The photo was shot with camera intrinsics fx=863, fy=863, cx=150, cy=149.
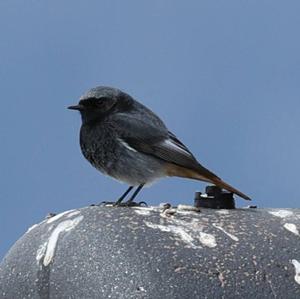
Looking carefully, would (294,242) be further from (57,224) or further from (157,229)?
(57,224)

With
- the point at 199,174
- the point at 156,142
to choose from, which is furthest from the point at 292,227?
the point at 156,142

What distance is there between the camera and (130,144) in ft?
23.1

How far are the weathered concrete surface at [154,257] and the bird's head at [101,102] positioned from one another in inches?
79.8

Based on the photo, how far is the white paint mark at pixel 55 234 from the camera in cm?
510

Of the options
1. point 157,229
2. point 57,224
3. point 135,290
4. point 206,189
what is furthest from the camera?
point 206,189

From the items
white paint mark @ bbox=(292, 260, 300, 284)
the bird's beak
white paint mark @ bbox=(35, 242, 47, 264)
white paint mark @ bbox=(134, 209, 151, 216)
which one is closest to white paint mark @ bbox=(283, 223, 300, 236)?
white paint mark @ bbox=(292, 260, 300, 284)

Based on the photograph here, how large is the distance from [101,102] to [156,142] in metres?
0.68

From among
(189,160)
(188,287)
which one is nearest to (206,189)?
(189,160)

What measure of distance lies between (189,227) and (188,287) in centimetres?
50

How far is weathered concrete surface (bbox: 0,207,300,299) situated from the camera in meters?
4.74

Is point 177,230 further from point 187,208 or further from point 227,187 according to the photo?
point 227,187

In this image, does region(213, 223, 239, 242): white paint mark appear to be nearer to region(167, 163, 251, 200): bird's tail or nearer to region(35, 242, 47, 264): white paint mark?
region(35, 242, 47, 264): white paint mark

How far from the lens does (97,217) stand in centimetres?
518

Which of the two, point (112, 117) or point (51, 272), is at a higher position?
point (112, 117)
